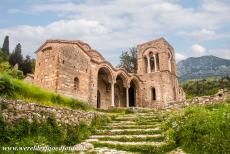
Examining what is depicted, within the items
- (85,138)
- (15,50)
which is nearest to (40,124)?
(85,138)

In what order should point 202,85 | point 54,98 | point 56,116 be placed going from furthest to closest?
point 202,85 < point 54,98 < point 56,116

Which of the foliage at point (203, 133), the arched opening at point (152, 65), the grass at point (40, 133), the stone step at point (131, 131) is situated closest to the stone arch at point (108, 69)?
the arched opening at point (152, 65)

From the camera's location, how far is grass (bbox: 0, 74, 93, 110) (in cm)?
913

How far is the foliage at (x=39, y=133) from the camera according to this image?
25.8 feet

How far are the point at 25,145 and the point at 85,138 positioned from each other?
3.81 metres

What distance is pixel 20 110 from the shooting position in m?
8.75

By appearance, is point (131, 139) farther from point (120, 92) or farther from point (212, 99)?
point (120, 92)

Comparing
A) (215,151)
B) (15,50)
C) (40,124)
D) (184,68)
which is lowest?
(215,151)

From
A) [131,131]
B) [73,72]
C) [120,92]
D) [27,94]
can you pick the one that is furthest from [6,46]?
[131,131]

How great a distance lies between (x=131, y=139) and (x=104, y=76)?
1810cm

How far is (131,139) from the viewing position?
36.3ft

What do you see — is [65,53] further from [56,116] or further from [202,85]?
[202,85]

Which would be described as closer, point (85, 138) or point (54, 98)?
point (85, 138)

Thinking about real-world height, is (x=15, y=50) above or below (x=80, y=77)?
above
